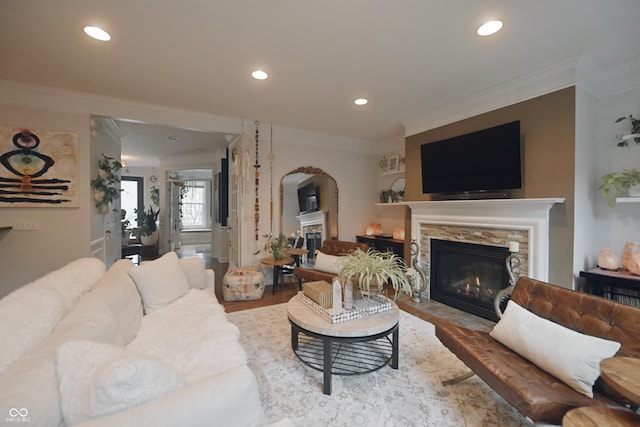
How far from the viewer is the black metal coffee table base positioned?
6.19ft

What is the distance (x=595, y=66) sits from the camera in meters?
2.50

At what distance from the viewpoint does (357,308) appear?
2.14 meters

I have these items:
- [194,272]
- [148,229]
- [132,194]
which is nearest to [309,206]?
[194,272]

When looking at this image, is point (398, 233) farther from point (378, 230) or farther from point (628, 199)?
point (628, 199)

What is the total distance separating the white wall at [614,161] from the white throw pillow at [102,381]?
140 inches

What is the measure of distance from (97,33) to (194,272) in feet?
7.01

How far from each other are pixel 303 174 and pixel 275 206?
788mm

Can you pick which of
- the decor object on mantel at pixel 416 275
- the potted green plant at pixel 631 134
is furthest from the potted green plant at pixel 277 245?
the potted green plant at pixel 631 134

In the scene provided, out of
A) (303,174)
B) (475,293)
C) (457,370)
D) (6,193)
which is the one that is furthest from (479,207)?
(6,193)

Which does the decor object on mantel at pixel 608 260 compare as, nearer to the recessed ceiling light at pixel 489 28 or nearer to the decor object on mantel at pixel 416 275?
the decor object on mantel at pixel 416 275

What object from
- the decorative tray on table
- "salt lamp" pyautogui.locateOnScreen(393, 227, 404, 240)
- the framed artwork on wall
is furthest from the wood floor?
the framed artwork on wall

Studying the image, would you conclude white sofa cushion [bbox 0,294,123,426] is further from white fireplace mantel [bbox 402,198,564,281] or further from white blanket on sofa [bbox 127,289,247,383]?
white fireplace mantel [bbox 402,198,564,281]

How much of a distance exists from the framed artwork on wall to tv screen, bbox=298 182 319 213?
302 cm

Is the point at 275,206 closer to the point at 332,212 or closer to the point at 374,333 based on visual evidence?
the point at 332,212
